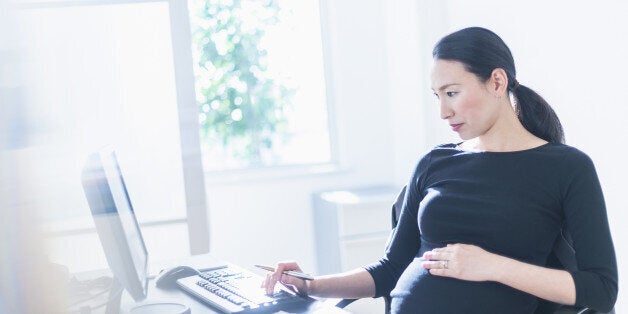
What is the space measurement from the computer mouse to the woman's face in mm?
735

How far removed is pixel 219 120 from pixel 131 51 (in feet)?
3.49

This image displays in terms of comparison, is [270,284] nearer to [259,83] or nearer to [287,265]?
[287,265]

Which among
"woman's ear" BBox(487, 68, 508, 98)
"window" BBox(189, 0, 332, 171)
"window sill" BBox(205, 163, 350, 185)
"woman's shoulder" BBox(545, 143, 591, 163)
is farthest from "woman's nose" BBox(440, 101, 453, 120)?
"window" BBox(189, 0, 332, 171)

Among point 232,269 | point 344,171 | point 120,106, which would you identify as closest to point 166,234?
point 120,106

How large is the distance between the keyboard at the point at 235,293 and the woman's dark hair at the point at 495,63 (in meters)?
0.63

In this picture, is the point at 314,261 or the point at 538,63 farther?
the point at 314,261

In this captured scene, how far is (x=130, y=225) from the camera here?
1.54 meters

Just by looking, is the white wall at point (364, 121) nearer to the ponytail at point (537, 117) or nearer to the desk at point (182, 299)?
the ponytail at point (537, 117)

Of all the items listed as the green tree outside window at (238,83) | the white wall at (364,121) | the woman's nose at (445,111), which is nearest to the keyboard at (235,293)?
the woman's nose at (445,111)

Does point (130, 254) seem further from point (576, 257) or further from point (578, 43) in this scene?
point (578, 43)

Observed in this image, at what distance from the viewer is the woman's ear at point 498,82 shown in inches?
65.1

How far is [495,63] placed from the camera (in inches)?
65.1

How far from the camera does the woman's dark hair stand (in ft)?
5.39

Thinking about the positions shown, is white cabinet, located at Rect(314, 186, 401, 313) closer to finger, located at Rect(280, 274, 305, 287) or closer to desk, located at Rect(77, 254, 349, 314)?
desk, located at Rect(77, 254, 349, 314)
